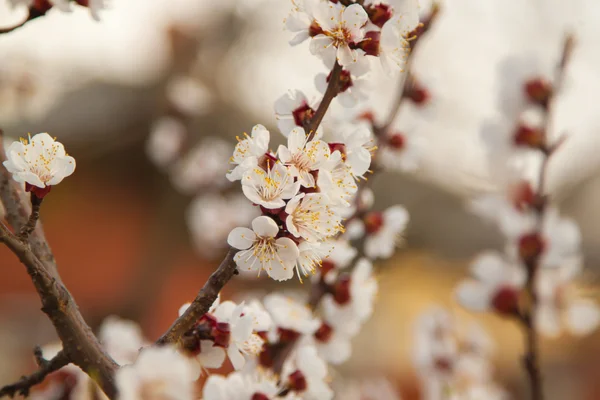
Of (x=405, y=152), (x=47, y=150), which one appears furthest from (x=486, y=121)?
(x=47, y=150)

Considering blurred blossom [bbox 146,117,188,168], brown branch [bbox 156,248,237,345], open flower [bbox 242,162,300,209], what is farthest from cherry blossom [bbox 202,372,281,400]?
blurred blossom [bbox 146,117,188,168]

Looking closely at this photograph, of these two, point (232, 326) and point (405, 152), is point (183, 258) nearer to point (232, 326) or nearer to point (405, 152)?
point (405, 152)

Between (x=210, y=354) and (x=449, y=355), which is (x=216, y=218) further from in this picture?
(x=210, y=354)

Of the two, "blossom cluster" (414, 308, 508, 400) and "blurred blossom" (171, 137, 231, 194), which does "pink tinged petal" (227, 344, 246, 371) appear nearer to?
"blossom cluster" (414, 308, 508, 400)

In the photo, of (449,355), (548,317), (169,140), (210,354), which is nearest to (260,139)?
(210,354)

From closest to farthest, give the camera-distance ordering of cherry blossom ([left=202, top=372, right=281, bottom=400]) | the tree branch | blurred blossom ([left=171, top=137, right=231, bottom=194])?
the tree branch, cherry blossom ([left=202, top=372, right=281, bottom=400]), blurred blossom ([left=171, top=137, right=231, bottom=194])

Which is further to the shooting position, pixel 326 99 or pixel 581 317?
pixel 581 317
